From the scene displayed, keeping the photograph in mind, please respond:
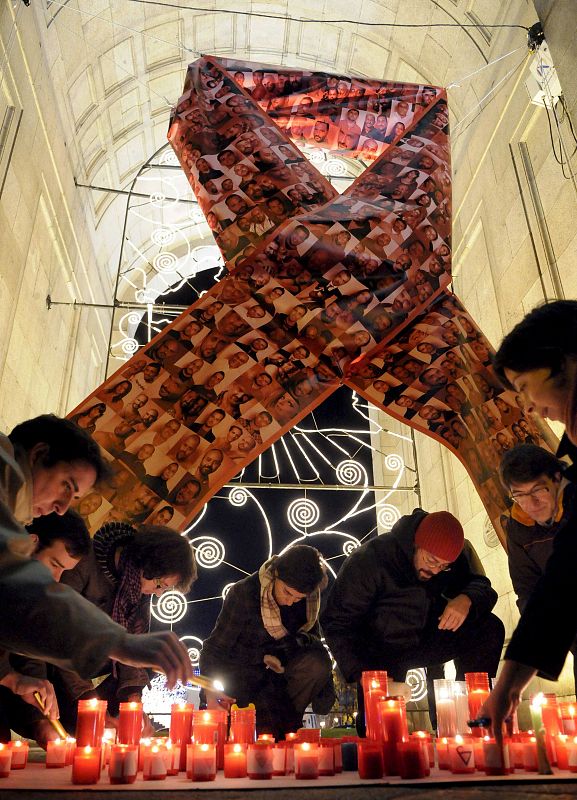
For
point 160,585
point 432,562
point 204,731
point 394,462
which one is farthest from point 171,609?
point 204,731

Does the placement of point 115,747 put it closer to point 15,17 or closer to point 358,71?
point 15,17

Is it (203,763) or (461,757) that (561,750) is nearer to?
(461,757)

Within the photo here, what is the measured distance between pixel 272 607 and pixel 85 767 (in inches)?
70.9

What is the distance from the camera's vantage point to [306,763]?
1.65 m

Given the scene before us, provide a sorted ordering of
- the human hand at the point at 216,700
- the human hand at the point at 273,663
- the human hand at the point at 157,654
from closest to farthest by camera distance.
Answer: the human hand at the point at 157,654
the human hand at the point at 216,700
the human hand at the point at 273,663

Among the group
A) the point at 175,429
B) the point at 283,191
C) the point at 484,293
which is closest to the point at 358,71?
the point at 484,293

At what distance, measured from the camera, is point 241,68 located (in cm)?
427

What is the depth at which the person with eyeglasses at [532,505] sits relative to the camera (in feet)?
9.29

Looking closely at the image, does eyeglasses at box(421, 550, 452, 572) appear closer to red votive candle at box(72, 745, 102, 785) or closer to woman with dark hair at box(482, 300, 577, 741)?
woman with dark hair at box(482, 300, 577, 741)

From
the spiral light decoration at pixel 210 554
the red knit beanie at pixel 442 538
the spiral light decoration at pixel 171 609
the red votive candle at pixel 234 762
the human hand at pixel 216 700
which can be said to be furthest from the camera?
the spiral light decoration at pixel 210 554

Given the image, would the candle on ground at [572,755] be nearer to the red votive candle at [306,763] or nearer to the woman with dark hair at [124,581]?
the red votive candle at [306,763]

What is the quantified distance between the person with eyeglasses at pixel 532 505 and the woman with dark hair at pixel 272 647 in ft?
3.00

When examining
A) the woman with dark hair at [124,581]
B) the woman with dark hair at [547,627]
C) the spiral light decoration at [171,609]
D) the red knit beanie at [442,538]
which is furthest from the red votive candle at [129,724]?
the spiral light decoration at [171,609]

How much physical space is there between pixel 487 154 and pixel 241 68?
2.40 metres
